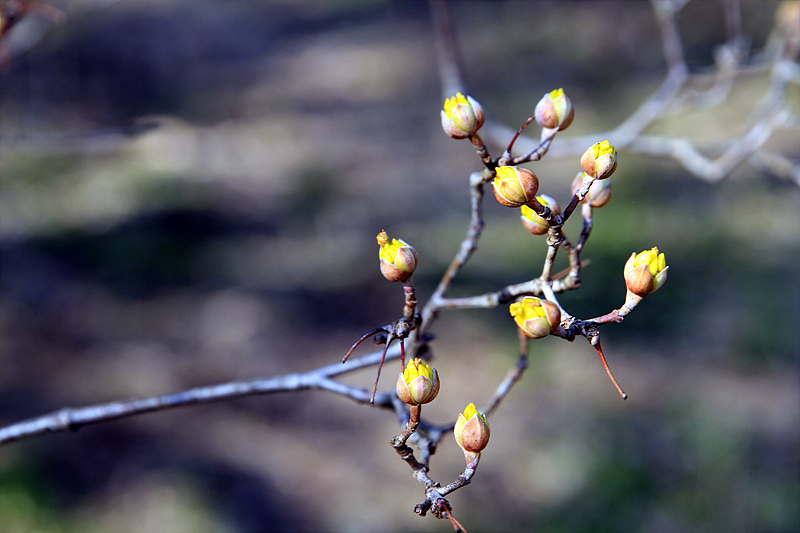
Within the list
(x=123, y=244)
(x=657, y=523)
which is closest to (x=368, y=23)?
(x=123, y=244)

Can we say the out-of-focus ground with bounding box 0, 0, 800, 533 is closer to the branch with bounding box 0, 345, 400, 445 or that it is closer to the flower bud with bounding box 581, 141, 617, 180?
the branch with bounding box 0, 345, 400, 445

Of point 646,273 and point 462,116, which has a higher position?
point 462,116

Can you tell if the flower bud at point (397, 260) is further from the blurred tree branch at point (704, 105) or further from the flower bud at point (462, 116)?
the blurred tree branch at point (704, 105)

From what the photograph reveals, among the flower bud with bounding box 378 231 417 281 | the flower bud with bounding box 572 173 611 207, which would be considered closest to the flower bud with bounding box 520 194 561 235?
the flower bud with bounding box 572 173 611 207

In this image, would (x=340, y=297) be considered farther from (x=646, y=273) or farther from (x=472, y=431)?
(x=646, y=273)

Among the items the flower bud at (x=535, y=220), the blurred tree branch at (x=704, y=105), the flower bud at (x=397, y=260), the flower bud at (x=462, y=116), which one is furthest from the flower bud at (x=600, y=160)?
the blurred tree branch at (x=704, y=105)

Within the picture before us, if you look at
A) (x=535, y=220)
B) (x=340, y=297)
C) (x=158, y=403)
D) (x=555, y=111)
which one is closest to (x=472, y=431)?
(x=535, y=220)

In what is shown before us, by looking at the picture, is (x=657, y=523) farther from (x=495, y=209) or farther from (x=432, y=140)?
(x=432, y=140)
